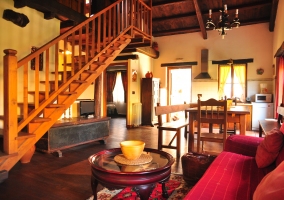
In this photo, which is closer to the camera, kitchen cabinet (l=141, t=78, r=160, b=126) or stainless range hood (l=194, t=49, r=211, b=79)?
kitchen cabinet (l=141, t=78, r=160, b=126)

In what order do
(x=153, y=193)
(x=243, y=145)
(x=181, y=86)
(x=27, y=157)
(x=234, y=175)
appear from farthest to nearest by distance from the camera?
(x=181, y=86)
(x=27, y=157)
(x=243, y=145)
(x=153, y=193)
(x=234, y=175)

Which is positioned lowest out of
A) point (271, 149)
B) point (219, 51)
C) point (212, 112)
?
point (271, 149)

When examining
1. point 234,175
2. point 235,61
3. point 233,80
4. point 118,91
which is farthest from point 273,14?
point 118,91

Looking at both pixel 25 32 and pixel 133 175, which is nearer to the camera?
pixel 133 175

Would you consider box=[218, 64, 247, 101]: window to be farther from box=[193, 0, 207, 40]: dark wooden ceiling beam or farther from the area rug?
the area rug

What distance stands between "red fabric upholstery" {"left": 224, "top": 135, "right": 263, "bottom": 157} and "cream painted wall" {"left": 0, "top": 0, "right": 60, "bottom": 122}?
381 centimetres

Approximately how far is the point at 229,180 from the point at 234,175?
15 cm

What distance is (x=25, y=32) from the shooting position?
4277 mm

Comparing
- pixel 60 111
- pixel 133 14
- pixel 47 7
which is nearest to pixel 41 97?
pixel 60 111

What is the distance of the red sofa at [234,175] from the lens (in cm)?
136

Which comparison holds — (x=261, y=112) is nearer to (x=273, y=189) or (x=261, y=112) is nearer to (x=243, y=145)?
(x=243, y=145)

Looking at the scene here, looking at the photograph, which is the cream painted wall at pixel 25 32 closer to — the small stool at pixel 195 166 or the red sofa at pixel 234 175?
the small stool at pixel 195 166

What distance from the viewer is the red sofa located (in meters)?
1.36

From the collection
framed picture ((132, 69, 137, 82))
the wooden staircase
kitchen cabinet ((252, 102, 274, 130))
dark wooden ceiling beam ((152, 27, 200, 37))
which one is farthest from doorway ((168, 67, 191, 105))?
the wooden staircase
